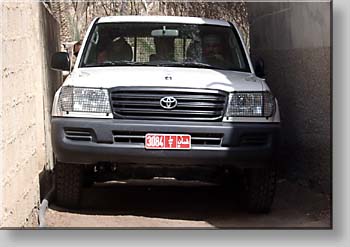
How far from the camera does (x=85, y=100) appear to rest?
22.3ft

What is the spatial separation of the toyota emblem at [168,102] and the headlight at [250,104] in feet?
1.43

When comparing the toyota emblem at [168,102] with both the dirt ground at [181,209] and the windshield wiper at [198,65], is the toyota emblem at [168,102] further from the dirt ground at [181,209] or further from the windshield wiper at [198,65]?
the dirt ground at [181,209]

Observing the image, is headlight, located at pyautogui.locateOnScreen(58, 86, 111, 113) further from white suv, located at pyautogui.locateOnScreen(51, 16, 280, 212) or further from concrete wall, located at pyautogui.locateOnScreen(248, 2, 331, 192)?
concrete wall, located at pyautogui.locateOnScreen(248, 2, 331, 192)

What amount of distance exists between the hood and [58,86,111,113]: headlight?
0.17ft

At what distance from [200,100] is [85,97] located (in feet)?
3.02

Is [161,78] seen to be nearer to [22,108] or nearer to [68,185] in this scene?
[22,108]

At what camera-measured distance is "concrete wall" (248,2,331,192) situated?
24.8ft

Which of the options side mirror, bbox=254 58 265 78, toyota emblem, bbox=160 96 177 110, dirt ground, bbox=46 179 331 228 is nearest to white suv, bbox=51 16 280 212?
toyota emblem, bbox=160 96 177 110

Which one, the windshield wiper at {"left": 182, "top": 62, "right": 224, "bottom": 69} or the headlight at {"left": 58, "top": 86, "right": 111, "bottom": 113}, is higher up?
the windshield wiper at {"left": 182, "top": 62, "right": 224, "bottom": 69}

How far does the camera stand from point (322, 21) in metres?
7.49

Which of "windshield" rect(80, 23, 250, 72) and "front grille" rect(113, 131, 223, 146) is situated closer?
"front grille" rect(113, 131, 223, 146)

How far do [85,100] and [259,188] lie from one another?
1.72 metres

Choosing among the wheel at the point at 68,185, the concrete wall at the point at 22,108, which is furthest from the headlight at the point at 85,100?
the wheel at the point at 68,185

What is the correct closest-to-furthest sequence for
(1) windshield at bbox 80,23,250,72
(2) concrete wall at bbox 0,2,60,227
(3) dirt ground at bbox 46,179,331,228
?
(2) concrete wall at bbox 0,2,60,227, (3) dirt ground at bbox 46,179,331,228, (1) windshield at bbox 80,23,250,72
